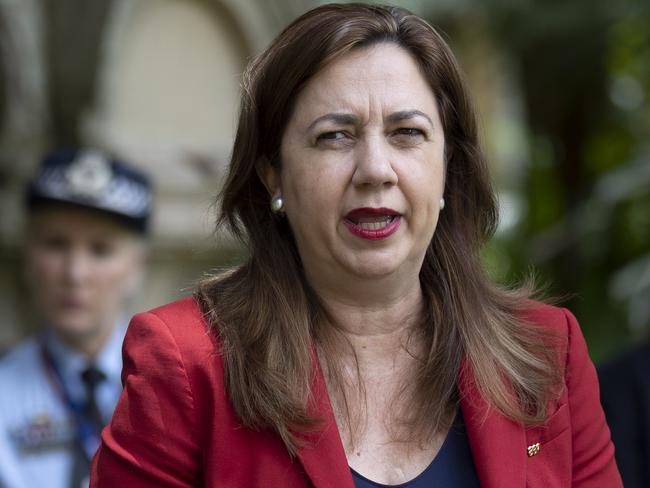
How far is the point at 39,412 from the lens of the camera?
3916mm

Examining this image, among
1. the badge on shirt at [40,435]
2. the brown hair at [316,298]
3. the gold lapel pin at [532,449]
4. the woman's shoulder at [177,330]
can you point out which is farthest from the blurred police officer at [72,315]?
the gold lapel pin at [532,449]

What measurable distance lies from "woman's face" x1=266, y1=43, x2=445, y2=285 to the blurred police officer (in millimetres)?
1633

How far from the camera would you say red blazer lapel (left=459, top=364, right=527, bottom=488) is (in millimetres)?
2439

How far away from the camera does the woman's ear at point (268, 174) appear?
2.64 metres

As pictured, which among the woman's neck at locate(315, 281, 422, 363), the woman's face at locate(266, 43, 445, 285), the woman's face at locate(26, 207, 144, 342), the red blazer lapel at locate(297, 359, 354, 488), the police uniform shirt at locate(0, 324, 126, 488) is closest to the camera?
the red blazer lapel at locate(297, 359, 354, 488)

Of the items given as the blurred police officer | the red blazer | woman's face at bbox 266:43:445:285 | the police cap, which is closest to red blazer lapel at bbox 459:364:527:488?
the red blazer

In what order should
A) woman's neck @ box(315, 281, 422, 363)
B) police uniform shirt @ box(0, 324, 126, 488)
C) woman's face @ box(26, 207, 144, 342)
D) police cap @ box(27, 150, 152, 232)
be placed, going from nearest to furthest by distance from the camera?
woman's neck @ box(315, 281, 422, 363)
police uniform shirt @ box(0, 324, 126, 488)
woman's face @ box(26, 207, 144, 342)
police cap @ box(27, 150, 152, 232)

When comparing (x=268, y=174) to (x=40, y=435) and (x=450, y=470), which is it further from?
(x=40, y=435)

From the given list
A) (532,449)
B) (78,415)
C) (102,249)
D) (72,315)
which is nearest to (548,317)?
(532,449)

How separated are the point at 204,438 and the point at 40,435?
1.62 metres

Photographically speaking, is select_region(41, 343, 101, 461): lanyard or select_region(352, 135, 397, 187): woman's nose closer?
select_region(352, 135, 397, 187): woman's nose

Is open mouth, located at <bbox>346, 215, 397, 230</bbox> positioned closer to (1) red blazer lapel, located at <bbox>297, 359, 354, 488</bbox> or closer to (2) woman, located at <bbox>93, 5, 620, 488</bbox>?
(2) woman, located at <bbox>93, 5, 620, 488</bbox>

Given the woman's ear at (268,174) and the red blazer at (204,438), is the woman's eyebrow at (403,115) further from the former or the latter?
the red blazer at (204,438)

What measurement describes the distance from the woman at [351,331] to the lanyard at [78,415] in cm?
141
